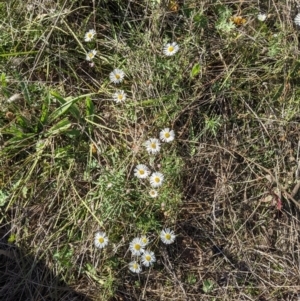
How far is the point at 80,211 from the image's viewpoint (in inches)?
94.3

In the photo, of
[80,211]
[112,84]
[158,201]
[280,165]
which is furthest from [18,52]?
[280,165]

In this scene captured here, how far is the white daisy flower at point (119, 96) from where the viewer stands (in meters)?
2.44

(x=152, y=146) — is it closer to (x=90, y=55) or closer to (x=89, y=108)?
(x=89, y=108)

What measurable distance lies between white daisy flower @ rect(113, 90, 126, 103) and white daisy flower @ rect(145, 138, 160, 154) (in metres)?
0.23

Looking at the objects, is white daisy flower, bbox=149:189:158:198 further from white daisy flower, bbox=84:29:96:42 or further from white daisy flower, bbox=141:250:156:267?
white daisy flower, bbox=84:29:96:42

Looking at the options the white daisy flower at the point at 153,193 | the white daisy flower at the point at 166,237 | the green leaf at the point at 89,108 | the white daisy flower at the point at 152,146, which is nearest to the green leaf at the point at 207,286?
the white daisy flower at the point at 166,237

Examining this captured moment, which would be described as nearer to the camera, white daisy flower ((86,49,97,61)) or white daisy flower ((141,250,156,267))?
white daisy flower ((141,250,156,267))

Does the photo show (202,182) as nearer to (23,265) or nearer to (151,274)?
(151,274)

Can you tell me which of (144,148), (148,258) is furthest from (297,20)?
(148,258)

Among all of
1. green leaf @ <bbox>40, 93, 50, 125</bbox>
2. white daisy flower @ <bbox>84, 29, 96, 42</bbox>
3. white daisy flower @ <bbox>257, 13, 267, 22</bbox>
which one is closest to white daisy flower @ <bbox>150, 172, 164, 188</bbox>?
green leaf @ <bbox>40, 93, 50, 125</bbox>

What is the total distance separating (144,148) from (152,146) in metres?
0.05

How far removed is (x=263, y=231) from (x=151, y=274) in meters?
0.52

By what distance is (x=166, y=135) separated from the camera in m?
2.38

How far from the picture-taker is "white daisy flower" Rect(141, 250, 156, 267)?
7.61 ft
